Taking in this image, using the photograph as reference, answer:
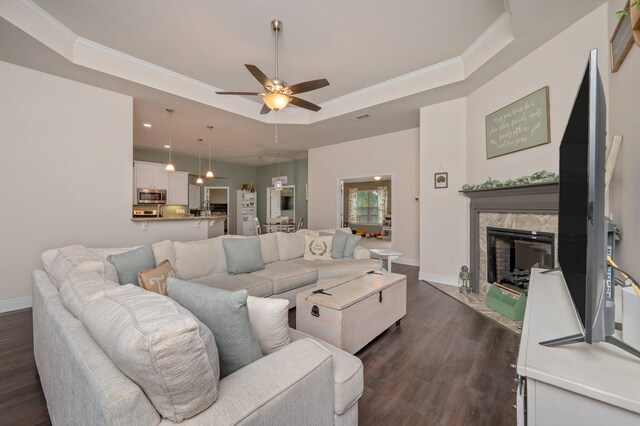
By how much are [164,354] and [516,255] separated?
387 cm

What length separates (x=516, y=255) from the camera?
10.8 feet

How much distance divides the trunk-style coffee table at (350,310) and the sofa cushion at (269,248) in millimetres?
1393

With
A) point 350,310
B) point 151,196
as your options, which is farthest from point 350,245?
point 151,196

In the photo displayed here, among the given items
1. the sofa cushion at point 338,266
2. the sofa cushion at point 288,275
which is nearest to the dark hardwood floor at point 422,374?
the sofa cushion at point 288,275

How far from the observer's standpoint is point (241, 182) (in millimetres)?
9805

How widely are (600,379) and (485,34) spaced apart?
136 inches

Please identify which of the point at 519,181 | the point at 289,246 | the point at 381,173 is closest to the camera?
the point at 519,181

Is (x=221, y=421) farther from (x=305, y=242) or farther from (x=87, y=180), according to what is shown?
(x=87, y=180)

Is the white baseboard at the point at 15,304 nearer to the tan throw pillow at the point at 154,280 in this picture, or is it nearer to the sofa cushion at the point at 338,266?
the tan throw pillow at the point at 154,280

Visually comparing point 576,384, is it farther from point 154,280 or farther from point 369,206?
point 369,206

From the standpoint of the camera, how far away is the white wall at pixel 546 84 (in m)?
2.30

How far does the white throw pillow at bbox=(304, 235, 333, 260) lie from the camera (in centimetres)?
397

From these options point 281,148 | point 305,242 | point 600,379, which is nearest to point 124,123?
point 305,242

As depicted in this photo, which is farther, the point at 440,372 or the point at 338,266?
the point at 338,266
